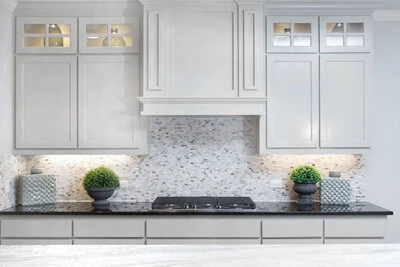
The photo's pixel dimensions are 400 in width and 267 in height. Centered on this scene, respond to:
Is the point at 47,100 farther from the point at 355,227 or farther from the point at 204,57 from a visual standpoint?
the point at 355,227

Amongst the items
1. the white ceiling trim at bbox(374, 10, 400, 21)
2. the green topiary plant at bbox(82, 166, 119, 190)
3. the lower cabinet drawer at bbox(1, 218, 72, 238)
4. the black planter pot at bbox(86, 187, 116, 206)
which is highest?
the white ceiling trim at bbox(374, 10, 400, 21)

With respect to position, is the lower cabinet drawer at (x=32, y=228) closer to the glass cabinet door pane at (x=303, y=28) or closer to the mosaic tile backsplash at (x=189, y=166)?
the mosaic tile backsplash at (x=189, y=166)

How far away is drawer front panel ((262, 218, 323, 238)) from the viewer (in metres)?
3.38

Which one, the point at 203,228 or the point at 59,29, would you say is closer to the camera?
the point at 203,228

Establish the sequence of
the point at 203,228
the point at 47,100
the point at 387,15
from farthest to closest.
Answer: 1. the point at 387,15
2. the point at 47,100
3. the point at 203,228

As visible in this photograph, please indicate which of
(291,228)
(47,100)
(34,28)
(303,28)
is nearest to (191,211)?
(291,228)

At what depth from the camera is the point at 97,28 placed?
3.73 metres

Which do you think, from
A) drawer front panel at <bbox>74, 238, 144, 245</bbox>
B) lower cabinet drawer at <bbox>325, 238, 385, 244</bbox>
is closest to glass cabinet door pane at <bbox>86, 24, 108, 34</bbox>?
drawer front panel at <bbox>74, 238, 144, 245</bbox>

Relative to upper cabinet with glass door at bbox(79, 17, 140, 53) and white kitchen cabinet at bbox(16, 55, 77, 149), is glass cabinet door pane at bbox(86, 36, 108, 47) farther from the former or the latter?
white kitchen cabinet at bbox(16, 55, 77, 149)

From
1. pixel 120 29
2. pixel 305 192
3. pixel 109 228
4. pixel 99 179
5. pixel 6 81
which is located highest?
pixel 120 29

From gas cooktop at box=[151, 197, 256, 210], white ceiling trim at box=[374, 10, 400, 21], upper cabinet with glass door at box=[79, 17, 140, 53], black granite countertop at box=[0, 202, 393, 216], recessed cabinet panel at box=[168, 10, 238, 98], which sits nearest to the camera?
black granite countertop at box=[0, 202, 393, 216]

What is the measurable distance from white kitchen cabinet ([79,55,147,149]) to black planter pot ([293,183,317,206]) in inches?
55.9

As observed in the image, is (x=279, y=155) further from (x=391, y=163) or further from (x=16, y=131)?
(x=16, y=131)

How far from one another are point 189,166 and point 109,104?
0.94 meters
